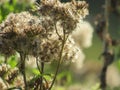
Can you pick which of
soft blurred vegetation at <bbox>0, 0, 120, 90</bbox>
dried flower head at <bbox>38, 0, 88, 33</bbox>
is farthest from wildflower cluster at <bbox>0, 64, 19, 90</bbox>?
soft blurred vegetation at <bbox>0, 0, 120, 90</bbox>

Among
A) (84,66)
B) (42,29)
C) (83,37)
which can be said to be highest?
(42,29)

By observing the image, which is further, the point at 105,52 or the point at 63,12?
the point at 105,52

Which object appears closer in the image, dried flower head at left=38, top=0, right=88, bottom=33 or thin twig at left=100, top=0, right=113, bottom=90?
dried flower head at left=38, top=0, right=88, bottom=33

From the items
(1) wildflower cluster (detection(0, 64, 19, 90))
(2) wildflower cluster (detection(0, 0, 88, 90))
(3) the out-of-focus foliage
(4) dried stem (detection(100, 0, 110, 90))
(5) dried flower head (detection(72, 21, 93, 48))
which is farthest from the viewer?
(5) dried flower head (detection(72, 21, 93, 48))

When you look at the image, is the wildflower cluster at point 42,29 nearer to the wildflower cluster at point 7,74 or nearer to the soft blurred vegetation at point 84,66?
the wildflower cluster at point 7,74

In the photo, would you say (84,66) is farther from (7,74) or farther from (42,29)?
(42,29)

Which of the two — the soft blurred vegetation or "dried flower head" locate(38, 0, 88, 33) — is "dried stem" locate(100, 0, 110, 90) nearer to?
the soft blurred vegetation

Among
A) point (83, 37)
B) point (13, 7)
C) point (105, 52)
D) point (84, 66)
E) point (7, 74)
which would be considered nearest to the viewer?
point (7, 74)

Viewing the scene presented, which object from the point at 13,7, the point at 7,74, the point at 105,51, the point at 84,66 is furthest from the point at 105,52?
the point at 7,74

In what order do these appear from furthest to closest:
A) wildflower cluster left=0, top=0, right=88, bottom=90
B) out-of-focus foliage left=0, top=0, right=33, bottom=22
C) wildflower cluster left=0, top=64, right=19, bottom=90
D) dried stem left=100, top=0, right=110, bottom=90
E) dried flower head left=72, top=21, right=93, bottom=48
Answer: dried flower head left=72, top=21, right=93, bottom=48, dried stem left=100, top=0, right=110, bottom=90, out-of-focus foliage left=0, top=0, right=33, bottom=22, wildflower cluster left=0, top=64, right=19, bottom=90, wildflower cluster left=0, top=0, right=88, bottom=90

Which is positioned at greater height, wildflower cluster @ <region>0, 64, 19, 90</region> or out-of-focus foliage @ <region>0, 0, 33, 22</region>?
out-of-focus foliage @ <region>0, 0, 33, 22</region>

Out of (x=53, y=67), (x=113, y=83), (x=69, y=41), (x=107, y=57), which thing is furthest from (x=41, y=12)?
(x=113, y=83)

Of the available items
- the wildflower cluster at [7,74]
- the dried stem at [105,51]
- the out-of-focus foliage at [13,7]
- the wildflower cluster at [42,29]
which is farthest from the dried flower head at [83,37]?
the wildflower cluster at [42,29]
